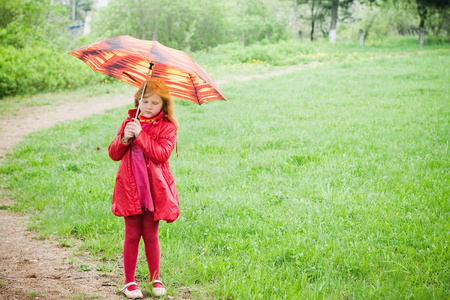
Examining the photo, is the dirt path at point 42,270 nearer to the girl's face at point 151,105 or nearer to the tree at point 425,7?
the girl's face at point 151,105

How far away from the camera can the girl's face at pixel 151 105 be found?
10.1 ft

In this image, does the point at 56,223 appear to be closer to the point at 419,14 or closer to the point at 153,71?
the point at 153,71

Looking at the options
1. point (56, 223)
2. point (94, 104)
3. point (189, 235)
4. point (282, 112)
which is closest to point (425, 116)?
point (282, 112)

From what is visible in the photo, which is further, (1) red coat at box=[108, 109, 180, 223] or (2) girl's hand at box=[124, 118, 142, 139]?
(1) red coat at box=[108, 109, 180, 223]

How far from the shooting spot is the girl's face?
3090 millimetres

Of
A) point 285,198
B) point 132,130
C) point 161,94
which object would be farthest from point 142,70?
point 285,198

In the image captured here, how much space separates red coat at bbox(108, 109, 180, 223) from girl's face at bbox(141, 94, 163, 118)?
6 cm

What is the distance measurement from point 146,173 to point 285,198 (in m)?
2.36

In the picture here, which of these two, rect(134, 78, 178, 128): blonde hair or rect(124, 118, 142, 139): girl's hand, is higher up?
rect(134, 78, 178, 128): blonde hair

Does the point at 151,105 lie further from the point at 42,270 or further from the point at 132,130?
the point at 42,270

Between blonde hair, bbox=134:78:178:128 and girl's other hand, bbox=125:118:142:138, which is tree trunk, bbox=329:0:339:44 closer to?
blonde hair, bbox=134:78:178:128

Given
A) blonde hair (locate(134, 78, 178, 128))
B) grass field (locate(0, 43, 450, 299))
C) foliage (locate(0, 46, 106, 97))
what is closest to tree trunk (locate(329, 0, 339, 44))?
foliage (locate(0, 46, 106, 97))

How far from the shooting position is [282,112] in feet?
31.4

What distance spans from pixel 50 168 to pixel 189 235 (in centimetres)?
346
